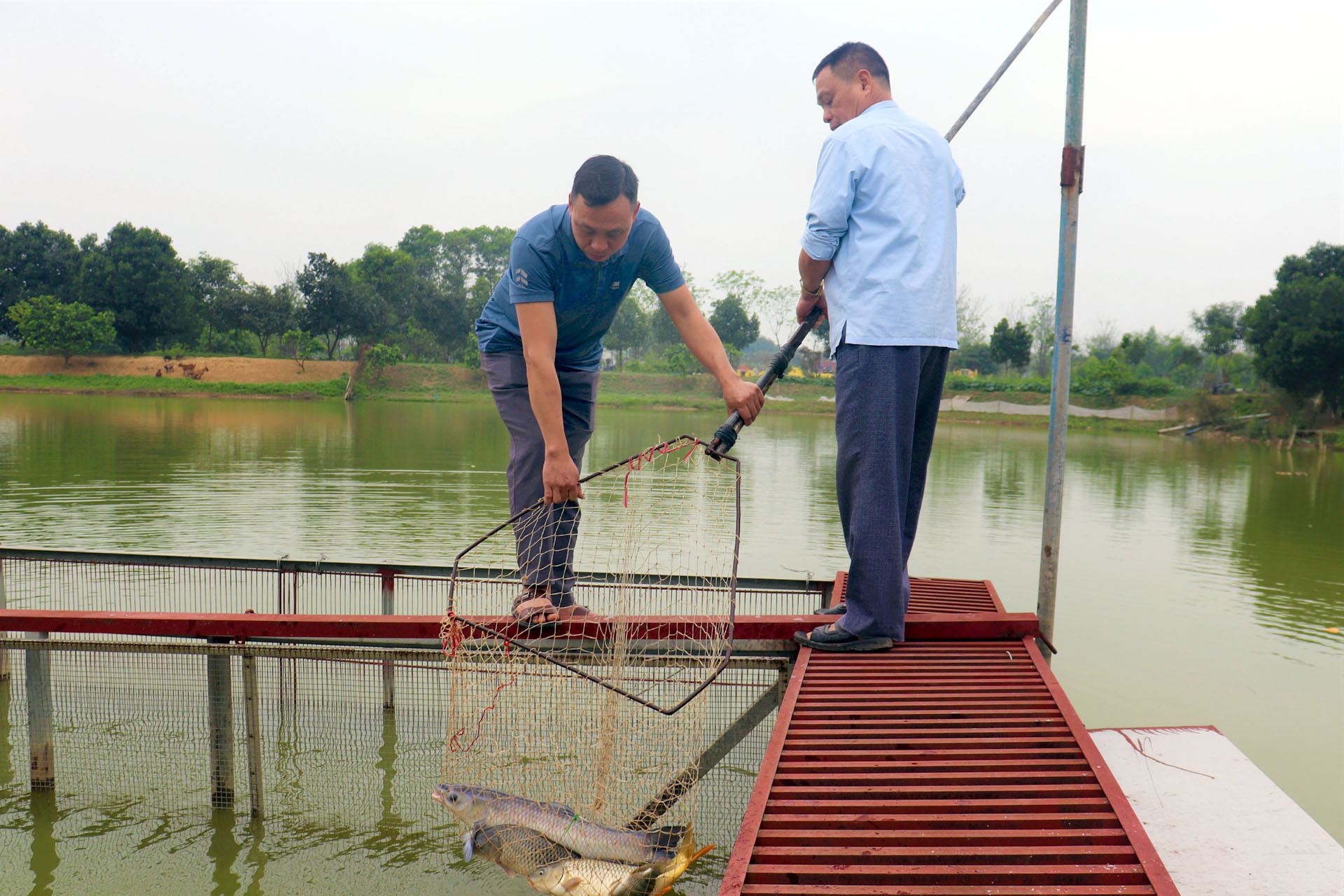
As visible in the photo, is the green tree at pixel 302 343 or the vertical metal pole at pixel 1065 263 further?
the green tree at pixel 302 343

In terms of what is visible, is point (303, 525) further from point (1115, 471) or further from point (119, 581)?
point (1115, 471)

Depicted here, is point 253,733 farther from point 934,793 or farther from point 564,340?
point 934,793

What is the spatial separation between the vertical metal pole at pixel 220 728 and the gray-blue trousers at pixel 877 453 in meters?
2.34

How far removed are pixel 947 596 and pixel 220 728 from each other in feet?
10.2

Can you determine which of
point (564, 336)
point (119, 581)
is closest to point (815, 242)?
point (564, 336)

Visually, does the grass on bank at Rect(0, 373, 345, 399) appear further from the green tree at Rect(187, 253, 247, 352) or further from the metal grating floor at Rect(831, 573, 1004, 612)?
the metal grating floor at Rect(831, 573, 1004, 612)

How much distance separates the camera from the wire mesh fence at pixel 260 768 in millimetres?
3211

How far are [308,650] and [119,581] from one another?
2.82 metres

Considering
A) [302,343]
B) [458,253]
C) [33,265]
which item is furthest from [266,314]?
[458,253]

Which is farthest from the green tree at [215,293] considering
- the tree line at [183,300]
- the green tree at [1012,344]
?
the green tree at [1012,344]

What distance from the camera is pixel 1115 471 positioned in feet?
62.9

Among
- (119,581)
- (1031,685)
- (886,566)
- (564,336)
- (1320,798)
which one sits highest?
(564,336)

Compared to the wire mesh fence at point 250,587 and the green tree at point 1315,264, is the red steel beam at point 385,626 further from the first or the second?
the green tree at point 1315,264

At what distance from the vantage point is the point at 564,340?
3271 millimetres
